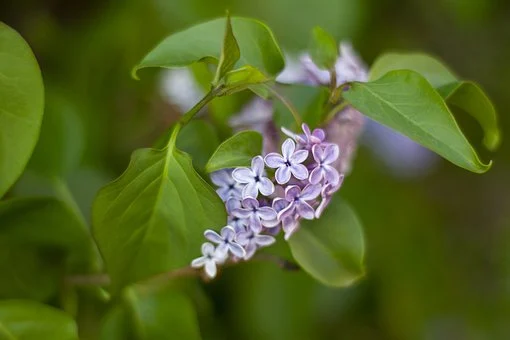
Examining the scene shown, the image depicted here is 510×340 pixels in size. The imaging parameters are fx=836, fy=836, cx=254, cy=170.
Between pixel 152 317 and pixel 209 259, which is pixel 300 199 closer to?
pixel 209 259

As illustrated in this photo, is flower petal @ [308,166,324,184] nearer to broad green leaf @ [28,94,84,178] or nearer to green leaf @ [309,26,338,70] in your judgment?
green leaf @ [309,26,338,70]

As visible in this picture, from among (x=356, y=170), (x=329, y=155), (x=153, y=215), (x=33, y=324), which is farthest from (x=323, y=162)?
(x=356, y=170)

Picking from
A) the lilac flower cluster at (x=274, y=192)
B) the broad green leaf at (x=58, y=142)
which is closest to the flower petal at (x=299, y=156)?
the lilac flower cluster at (x=274, y=192)

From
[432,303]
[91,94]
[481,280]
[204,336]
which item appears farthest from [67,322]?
[481,280]

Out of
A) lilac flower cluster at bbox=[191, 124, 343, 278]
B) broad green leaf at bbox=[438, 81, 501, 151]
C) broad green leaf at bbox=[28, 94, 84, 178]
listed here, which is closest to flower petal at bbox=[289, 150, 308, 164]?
lilac flower cluster at bbox=[191, 124, 343, 278]

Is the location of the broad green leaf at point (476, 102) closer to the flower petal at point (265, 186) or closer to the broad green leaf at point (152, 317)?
the flower petal at point (265, 186)

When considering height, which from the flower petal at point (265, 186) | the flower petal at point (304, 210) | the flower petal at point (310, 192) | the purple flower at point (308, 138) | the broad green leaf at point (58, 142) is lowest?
the broad green leaf at point (58, 142)
